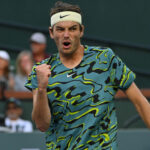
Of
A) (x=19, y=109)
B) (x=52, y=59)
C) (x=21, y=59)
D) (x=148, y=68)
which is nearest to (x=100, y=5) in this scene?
(x=148, y=68)

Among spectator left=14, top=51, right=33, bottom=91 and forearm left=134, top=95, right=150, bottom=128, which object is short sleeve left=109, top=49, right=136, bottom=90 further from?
spectator left=14, top=51, right=33, bottom=91

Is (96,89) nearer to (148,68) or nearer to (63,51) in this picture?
(63,51)

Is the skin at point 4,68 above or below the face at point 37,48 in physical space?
below

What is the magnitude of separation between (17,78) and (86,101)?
456 centimetres

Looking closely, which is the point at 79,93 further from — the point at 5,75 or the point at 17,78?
the point at 5,75

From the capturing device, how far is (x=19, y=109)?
7445 mm

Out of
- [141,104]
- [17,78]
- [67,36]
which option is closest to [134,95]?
Result: [141,104]

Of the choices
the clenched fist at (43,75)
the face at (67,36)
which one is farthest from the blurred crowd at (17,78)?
the clenched fist at (43,75)

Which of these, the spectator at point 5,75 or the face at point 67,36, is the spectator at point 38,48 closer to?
the spectator at point 5,75

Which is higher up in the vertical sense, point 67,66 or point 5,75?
point 5,75

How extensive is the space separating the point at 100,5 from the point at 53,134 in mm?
6403

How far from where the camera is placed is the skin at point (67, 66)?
3.32 m

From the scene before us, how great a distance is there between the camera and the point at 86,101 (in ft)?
11.5

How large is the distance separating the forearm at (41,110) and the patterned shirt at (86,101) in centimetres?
15
